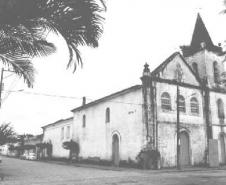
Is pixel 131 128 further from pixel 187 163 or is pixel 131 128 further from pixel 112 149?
pixel 187 163

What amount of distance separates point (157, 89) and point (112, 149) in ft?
23.6

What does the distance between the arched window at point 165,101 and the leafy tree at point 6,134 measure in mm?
21162

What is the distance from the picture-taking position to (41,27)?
4004 mm

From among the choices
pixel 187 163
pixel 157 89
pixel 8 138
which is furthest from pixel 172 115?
pixel 8 138

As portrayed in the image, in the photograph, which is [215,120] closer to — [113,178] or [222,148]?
[222,148]

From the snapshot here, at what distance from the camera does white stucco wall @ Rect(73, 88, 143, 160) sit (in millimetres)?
24328

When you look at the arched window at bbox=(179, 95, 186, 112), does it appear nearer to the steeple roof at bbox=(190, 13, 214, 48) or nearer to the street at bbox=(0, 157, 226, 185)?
the steeple roof at bbox=(190, 13, 214, 48)

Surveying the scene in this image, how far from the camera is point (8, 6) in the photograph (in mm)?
3301

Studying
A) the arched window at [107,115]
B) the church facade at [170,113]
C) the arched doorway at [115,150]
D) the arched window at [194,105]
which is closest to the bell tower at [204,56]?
the church facade at [170,113]

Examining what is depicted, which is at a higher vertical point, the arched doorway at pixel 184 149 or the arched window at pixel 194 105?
the arched window at pixel 194 105

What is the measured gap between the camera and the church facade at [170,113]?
23875 millimetres

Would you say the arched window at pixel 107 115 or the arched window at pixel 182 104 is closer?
the arched window at pixel 182 104

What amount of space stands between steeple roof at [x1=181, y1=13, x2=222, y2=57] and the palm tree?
90.3 ft

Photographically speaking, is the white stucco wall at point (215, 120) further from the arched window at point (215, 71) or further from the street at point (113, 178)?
the street at point (113, 178)
